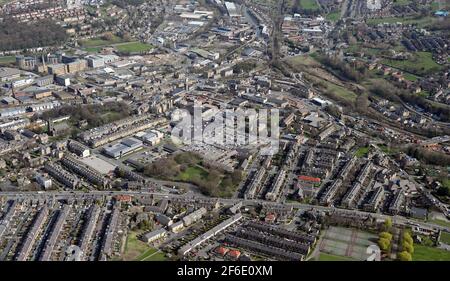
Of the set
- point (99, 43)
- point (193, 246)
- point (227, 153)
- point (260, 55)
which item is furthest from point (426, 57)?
point (193, 246)

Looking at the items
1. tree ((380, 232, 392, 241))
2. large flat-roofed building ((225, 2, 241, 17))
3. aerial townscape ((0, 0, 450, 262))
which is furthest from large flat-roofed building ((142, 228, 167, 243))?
large flat-roofed building ((225, 2, 241, 17))

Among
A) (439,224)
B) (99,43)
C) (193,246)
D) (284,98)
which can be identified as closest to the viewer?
(193,246)

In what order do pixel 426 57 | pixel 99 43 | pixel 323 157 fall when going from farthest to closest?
1. pixel 99 43
2. pixel 426 57
3. pixel 323 157

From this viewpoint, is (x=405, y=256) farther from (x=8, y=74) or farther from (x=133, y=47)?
(x=133, y=47)

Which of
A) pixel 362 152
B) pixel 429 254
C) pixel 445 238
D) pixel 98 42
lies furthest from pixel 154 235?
pixel 98 42

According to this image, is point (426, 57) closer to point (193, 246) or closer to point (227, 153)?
point (227, 153)

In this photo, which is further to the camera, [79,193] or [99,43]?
[99,43]

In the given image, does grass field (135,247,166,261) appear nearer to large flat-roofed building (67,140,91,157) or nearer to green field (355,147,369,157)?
large flat-roofed building (67,140,91,157)
